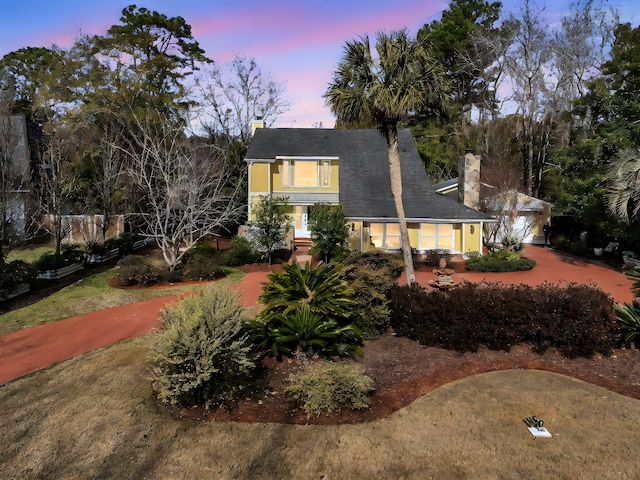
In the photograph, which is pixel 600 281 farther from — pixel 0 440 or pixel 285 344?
pixel 0 440

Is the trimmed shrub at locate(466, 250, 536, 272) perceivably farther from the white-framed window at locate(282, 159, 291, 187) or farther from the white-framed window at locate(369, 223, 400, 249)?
the white-framed window at locate(282, 159, 291, 187)

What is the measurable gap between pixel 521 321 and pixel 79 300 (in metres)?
12.5

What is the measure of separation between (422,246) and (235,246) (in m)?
9.62

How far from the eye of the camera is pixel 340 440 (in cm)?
535

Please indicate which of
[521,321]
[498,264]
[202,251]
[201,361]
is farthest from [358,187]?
[201,361]

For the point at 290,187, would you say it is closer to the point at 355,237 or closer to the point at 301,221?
the point at 301,221

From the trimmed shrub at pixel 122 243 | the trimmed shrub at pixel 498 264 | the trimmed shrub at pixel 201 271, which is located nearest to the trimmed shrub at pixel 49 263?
the trimmed shrub at pixel 122 243

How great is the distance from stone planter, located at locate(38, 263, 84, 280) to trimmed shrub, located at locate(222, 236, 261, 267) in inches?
243

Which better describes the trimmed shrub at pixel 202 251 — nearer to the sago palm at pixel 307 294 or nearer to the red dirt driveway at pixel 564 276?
the red dirt driveway at pixel 564 276

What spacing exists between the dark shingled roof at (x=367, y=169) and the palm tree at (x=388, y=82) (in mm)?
9994

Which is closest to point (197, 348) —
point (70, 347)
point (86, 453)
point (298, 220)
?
point (86, 453)

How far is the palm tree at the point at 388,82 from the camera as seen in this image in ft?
37.7

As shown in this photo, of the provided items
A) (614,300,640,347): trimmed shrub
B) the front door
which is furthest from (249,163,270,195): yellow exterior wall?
(614,300,640,347): trimmed shrub

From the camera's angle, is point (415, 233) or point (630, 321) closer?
point (630, 321)
